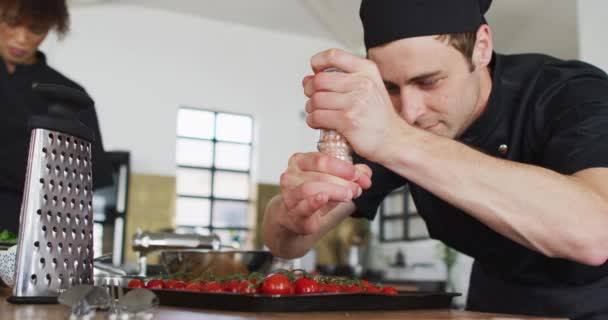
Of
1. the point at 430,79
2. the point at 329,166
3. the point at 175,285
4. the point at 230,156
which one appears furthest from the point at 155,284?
the point at 230,156

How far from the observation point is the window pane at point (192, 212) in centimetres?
871

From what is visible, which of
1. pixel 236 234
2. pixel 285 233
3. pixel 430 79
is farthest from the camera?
pixel 236 234

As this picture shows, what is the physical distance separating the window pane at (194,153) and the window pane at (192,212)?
48cm

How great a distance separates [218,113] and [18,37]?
7027mm

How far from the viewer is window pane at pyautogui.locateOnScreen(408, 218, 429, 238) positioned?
28.1 ft

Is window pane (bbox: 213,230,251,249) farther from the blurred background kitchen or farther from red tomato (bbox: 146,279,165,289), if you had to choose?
red tomato (bbox: 146,279,165,289)

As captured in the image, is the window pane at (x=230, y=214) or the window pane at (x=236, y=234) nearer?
the window pane at (x=236, y=234)

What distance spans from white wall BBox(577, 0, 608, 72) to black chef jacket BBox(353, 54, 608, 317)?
3.09 metres

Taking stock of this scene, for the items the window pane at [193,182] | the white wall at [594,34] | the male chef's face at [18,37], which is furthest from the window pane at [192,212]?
the male chef's face at [18,37]

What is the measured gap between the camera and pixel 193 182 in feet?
29.2

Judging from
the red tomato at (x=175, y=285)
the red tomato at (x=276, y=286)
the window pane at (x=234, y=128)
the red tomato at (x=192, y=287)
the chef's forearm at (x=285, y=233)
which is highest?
the window pane at (x=234, y=128)

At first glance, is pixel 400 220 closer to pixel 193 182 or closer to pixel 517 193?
pixel 193 182

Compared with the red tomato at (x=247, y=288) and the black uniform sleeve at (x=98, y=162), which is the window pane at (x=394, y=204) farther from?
the red tomato at (x=247, y=288)

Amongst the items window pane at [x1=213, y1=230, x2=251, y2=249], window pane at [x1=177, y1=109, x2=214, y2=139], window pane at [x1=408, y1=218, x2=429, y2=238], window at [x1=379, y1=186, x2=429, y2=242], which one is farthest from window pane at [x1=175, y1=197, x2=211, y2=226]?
window pane at [x1=408, y1=218, x2=429, y2=238]
